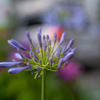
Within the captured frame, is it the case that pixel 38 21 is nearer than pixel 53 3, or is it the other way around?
pixel 38 21

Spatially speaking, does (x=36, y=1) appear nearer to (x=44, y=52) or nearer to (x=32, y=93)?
(x=32, y=93)

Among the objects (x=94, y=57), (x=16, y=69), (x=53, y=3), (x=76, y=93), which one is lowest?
(x=94, y=57)

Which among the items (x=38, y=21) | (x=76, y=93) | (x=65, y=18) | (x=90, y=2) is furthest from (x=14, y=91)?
(x=90, y=2)

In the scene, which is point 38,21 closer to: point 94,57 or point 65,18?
point 94,57

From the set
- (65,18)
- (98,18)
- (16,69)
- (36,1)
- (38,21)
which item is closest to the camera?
(16,69)

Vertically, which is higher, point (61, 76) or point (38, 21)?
point (61, 76)

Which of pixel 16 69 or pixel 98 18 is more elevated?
pixel 16 69

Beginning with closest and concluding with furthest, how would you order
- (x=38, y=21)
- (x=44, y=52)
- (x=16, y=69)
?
(x=16, y=69) < (x=44, y=52) < (x=38, y=21)

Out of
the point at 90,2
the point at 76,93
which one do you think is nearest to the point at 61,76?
the point at 76,93

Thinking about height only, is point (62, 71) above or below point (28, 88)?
above
